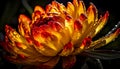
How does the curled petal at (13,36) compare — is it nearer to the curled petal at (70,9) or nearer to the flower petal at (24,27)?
the flower petal at (24,27)

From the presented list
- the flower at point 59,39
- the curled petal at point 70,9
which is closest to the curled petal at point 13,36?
the flower at point 59,39

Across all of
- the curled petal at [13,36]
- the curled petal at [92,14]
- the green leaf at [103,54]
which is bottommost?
the green leaf at [103,54]

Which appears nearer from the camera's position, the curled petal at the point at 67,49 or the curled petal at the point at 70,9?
the curled petal at the point at 67,49

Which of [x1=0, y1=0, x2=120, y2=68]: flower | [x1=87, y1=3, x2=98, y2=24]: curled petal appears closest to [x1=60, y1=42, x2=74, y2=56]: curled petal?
[x1=0, y1=0, x2=120, y2=68]: flower

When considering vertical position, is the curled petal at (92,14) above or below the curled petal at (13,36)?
above

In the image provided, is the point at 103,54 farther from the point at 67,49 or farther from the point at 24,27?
the point at 24,27

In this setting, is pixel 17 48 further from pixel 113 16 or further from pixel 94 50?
pixel 113 16

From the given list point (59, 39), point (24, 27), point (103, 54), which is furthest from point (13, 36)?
point (103, 54)

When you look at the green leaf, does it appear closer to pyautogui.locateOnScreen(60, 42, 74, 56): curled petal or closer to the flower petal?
pyautogui.locateOnScreen(60, 42, 74, 56): curled petal
